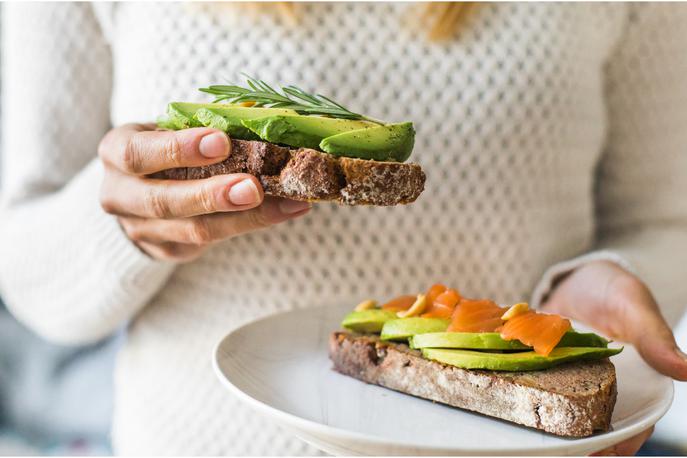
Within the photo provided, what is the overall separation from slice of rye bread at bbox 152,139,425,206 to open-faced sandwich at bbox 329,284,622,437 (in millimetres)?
235

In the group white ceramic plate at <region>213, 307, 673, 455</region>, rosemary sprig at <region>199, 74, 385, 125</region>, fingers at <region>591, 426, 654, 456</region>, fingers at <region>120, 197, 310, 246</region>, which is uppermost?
rosemary sprig at <region>199, 74, 385, 125</region>

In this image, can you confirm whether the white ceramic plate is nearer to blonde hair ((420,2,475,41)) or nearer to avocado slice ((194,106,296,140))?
avocado slice ((194,106,296,140))

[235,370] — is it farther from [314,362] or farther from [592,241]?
[592,241]

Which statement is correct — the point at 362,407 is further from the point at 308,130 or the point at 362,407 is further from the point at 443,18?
the point at 443,18

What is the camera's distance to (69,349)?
8.90ft

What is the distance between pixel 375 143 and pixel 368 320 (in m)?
0.36

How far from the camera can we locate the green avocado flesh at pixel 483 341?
3.31 ft

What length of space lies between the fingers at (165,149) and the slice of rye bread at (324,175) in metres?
0.05

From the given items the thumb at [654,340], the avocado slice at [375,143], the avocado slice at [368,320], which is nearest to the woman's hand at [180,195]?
the avocado slice at [375,143]

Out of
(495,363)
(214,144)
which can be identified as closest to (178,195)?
(214,144)

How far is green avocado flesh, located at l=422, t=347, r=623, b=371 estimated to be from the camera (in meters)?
0.99

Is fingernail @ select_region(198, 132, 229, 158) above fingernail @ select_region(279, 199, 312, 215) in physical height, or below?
above

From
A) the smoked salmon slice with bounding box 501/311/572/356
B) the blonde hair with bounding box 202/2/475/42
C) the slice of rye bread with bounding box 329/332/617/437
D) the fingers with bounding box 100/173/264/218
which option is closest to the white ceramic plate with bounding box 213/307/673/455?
the slice of rye bread with bounding box 329/332/617/437

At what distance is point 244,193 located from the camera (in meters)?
0.91
